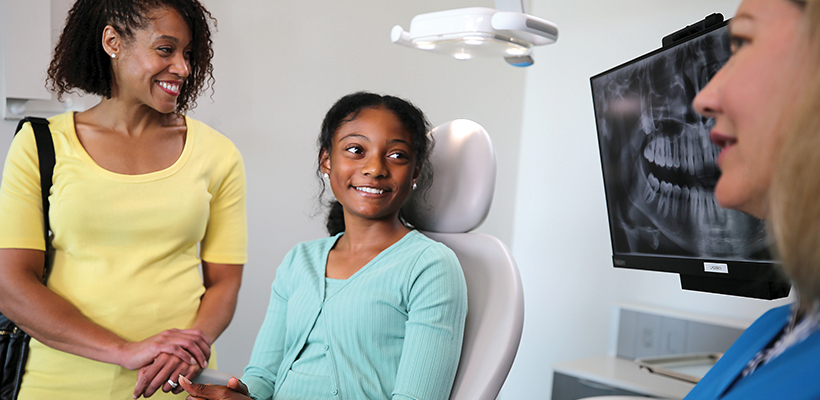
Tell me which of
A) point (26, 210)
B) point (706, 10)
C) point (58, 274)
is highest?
point (706, 10)

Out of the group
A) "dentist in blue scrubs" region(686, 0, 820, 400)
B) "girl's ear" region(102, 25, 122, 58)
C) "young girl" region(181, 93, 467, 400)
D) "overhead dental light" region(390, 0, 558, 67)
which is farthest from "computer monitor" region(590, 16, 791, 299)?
"girl's ear" region(102, 25, 122, 58)

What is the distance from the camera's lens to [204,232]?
129cm

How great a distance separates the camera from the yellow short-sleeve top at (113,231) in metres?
1.10

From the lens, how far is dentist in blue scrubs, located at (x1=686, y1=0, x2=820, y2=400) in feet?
1.25

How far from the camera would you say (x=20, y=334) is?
1123mm

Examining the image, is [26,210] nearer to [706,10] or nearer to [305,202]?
[305,202]

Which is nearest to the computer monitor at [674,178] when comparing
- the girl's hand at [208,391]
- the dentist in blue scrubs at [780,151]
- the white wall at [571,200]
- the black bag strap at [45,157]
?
the dentist in blue scrubs at [780,151]

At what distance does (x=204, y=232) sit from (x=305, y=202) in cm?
79

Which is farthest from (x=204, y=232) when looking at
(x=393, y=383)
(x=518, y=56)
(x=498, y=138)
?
(x=498, y=138)

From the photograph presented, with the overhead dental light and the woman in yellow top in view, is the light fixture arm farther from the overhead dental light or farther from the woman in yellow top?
the woman in yellow top

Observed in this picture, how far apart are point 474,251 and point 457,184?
14 centimetres

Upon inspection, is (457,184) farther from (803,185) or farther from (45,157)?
(803,185)

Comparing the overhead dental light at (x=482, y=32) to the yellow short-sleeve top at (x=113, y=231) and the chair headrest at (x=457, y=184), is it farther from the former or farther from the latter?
the yellow short-sleeve top at (x=113, y=231)

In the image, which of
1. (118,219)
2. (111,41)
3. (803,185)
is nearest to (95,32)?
(111,41)
